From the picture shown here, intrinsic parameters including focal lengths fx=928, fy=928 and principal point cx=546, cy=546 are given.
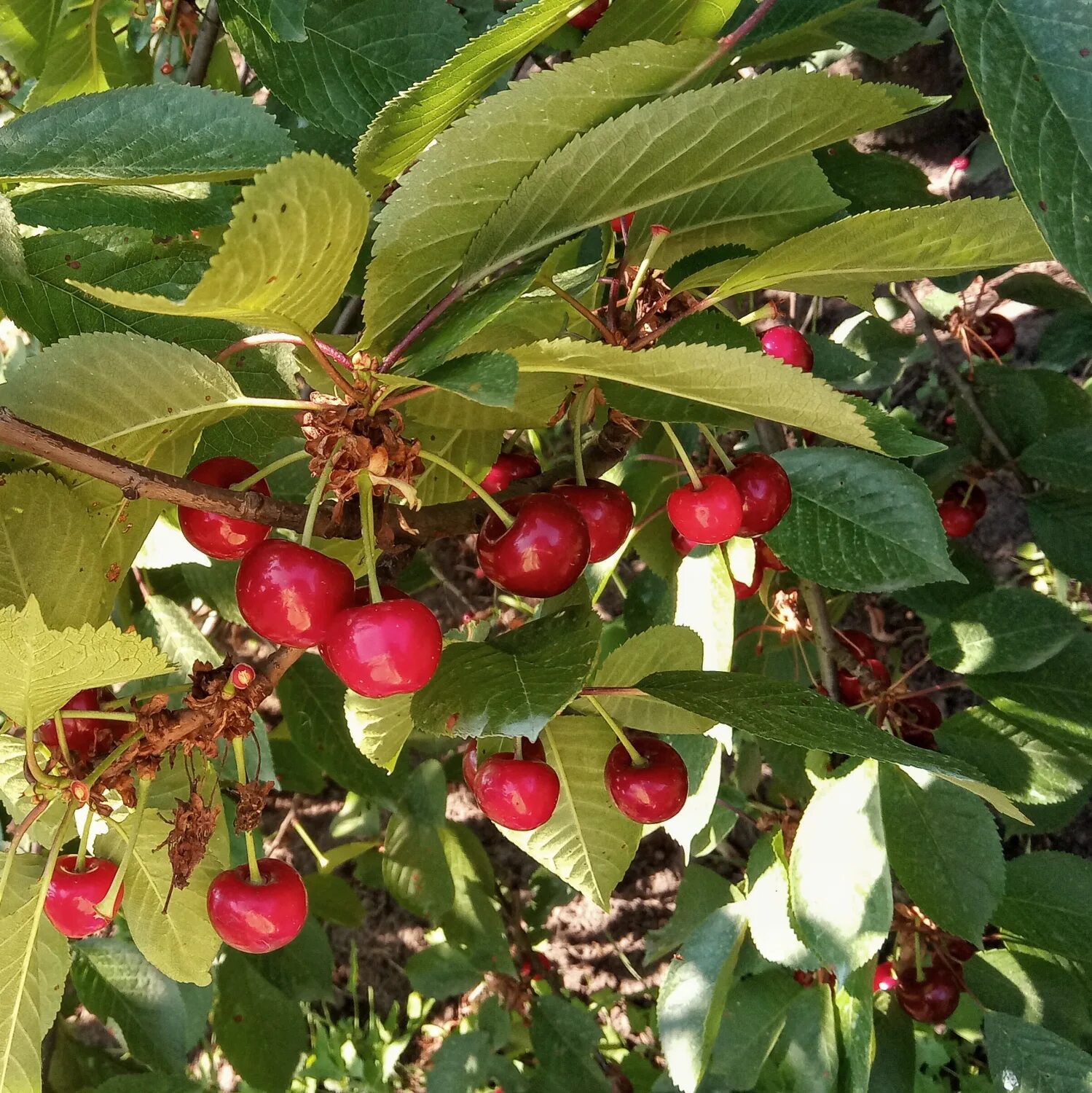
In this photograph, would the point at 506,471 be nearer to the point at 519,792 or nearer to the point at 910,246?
the point at 519,792

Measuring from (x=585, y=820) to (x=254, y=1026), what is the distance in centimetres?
131

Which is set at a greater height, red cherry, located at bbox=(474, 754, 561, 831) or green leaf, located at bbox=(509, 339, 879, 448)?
green leaf, located at bbox=(509, 339, 879, 448)

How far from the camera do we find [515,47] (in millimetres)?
597

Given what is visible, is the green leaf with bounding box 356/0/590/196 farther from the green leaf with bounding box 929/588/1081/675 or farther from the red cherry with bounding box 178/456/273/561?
the green leaf with bounding box 929/588/1081/675

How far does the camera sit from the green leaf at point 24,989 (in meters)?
0.77

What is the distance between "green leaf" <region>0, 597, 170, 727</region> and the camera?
0.60 metres

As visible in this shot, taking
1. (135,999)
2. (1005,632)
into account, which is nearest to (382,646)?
(1005,632)

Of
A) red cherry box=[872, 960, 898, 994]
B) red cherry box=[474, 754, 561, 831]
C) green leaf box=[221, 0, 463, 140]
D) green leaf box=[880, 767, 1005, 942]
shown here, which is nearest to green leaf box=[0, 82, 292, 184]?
green leaf box=[221, 0, 463, 140]

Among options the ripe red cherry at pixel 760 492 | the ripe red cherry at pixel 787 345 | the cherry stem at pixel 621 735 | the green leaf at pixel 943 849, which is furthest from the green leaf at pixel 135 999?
the ripe red cherry at pixel 787 345

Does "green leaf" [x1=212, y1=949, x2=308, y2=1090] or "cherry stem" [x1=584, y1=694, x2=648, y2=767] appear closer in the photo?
"cherry stem" [x1=584, y1=694, x2=648, y2=767]

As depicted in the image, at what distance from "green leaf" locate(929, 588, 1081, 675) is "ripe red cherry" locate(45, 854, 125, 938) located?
1.19 meters

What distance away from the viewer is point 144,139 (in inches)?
28.8

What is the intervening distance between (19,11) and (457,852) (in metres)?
1.77

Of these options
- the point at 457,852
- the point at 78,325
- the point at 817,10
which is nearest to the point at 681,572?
the point at 817,10
